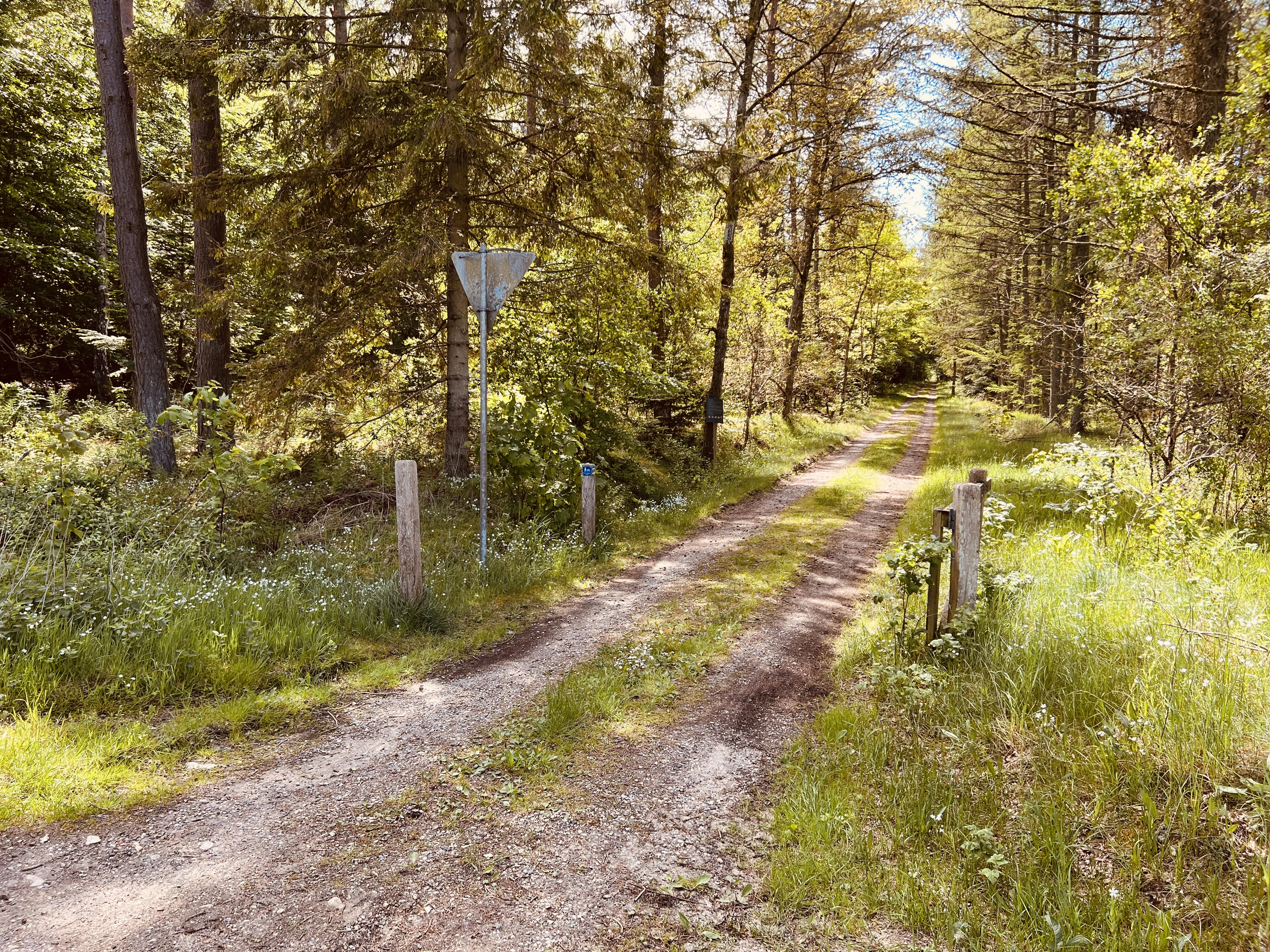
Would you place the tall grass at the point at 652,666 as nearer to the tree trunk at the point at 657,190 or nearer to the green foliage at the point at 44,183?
the tree trunk at the point at 657,190

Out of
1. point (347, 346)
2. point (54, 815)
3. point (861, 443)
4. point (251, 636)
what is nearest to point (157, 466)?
point (347, 346)

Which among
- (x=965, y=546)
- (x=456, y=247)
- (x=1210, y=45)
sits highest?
(x=1210, y=45)

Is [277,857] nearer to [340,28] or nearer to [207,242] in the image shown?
[207,242]

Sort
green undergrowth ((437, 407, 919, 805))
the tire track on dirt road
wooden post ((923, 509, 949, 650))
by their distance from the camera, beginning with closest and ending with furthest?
1. the tire track on dirt road
2. green undergrowth ((437, 407, 919, 805))
3. wooden post ((923, 509, 949, 650))

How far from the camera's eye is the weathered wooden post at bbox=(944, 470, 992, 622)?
4.97 m

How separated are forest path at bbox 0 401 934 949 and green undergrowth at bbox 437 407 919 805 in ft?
1.04

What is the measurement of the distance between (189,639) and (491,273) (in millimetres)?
4607

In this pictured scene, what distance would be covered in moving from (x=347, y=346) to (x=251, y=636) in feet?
16.9

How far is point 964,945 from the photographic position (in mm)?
2645

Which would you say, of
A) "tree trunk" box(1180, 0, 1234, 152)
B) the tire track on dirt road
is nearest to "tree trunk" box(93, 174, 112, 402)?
the tire track on dirt road

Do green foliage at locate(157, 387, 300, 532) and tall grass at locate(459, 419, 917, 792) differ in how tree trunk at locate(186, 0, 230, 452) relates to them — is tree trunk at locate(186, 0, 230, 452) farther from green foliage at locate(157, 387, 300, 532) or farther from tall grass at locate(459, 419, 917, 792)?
tall grass at locate(459, 419, 917, 792)

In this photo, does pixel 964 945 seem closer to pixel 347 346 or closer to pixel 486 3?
pixel 347 346

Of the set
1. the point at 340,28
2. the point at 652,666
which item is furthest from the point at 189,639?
the point at 340,28

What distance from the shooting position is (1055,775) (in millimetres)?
3402
